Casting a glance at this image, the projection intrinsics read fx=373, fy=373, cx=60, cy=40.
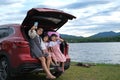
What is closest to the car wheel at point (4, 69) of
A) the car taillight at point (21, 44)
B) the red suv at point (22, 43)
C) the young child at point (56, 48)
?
the red suv at point (22, 43)

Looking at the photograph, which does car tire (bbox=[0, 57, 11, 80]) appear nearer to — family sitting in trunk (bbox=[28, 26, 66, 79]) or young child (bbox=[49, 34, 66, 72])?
family sitting in trunk (bbox=[28, 26, 66, 79])

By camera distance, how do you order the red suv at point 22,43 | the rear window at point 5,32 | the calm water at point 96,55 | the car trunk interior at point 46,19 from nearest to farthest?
the red suv at point 22,43, the car trunk interior at point 46,19, the rear window at point 5,32, the calm water at point 96,55

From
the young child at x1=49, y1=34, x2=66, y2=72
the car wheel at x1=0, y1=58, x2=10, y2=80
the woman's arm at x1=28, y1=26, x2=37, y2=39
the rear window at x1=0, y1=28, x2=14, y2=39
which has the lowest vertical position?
the car wheel at x1=0, y1=58, x2=10, y2=80

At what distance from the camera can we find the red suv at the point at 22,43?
10.2 meters

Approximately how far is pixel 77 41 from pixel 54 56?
12701 centimetres

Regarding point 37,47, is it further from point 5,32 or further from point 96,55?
point 96,55

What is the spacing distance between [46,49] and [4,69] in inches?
52.4

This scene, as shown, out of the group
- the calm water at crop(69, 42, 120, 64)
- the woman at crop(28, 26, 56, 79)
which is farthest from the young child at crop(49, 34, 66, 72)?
the calm water at crop(69, 42, 120, 64)

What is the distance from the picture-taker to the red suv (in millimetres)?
10219

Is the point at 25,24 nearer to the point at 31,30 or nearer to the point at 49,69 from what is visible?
the point at 31,30

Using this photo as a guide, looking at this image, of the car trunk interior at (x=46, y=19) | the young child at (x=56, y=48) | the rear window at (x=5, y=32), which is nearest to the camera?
the car trunk interior at (x=46, y=19)

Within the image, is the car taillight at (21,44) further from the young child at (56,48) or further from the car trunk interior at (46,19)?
the young child at (56,48)

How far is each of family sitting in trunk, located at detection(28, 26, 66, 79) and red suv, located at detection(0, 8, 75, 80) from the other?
172 millimetres

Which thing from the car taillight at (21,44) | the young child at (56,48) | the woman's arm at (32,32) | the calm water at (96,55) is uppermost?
the woman's arm at (32,32)
